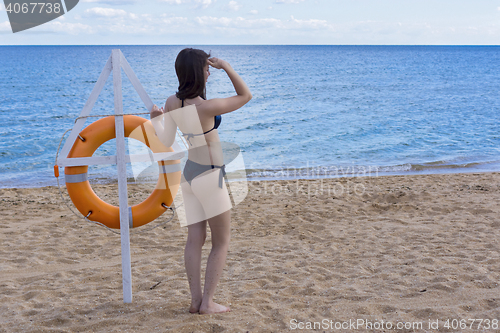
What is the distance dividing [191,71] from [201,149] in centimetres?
44

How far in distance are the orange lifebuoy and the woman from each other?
293 millimetres

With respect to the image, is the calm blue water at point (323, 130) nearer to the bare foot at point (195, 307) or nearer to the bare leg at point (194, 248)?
the bare leg at point (194, 248)

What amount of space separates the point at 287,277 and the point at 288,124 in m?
11.7

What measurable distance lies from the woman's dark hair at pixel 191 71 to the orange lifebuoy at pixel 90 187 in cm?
68

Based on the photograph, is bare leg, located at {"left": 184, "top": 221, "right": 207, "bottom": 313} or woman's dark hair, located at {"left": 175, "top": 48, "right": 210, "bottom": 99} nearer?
woman's dark hair, located at {"left": 175, "top": 48, "right": 210, "bottom": 99}

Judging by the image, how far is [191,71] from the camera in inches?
82.1

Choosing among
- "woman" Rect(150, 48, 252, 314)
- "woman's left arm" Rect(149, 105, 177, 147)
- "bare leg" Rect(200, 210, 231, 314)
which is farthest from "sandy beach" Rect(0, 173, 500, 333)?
"woman's left arm" Rect(149, 105, 177, 147)

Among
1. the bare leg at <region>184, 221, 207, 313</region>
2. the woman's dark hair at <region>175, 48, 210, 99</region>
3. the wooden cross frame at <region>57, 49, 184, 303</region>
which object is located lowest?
the bare leg at <region>184, 221, 207, 313</region>

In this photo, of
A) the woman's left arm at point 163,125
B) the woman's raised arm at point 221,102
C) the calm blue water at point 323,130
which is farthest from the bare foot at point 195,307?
the calm blue water at point 323,130

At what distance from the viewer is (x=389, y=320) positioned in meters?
2.35

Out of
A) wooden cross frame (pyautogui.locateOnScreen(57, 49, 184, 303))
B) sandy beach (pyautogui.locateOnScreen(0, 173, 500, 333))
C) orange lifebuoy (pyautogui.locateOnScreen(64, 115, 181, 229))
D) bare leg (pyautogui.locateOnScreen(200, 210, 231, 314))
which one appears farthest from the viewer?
orange lifebuoy (pyautogui.locateOnScreen(64, 115, 181, 229))

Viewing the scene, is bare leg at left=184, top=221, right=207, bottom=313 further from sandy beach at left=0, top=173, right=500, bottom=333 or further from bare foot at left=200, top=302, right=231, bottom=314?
sandy beach at left=0, top=173, right=500, bottom=333

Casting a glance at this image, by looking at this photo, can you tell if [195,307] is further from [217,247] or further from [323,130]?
Answer: [323,130]

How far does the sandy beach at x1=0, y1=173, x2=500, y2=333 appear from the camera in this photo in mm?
2418
